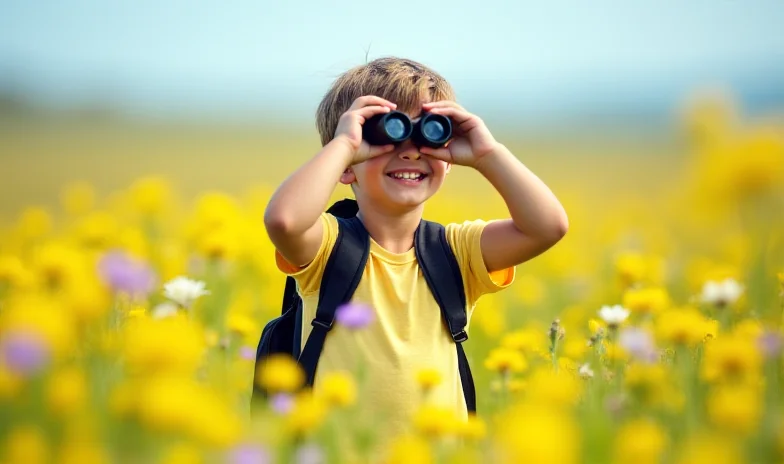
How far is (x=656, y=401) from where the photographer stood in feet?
6.31

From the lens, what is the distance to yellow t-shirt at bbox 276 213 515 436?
2697 millimetres

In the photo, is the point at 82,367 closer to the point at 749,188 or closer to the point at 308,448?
the point at 308,448

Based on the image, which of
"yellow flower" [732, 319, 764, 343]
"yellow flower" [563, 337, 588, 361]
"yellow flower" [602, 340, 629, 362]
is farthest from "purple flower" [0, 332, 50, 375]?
"yellow flower" [563, 337, 588, 361]

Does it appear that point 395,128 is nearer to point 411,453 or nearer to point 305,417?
point 305,417

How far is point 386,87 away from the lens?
3.03 metres

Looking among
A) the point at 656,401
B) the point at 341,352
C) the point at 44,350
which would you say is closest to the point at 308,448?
the point at 44,350

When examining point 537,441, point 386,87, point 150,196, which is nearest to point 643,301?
point 386,87

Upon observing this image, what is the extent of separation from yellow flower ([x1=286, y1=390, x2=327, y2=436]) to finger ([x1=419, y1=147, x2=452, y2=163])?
3.83 ft

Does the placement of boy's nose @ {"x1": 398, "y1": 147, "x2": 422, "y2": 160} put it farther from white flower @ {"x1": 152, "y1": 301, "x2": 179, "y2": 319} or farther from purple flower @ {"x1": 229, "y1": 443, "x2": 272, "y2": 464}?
purple flower @ {"x1": 229, "y1": 443, "x2": 272, "y2": 464}

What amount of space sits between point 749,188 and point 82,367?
1.53m

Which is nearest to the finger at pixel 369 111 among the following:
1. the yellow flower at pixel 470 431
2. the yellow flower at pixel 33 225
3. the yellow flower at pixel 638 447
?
the yellow flower at pixel 470 431

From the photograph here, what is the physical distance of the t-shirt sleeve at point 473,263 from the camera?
2.89 m

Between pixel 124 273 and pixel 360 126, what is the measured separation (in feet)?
3.57

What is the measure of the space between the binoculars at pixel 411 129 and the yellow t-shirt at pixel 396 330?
0.33 meters
